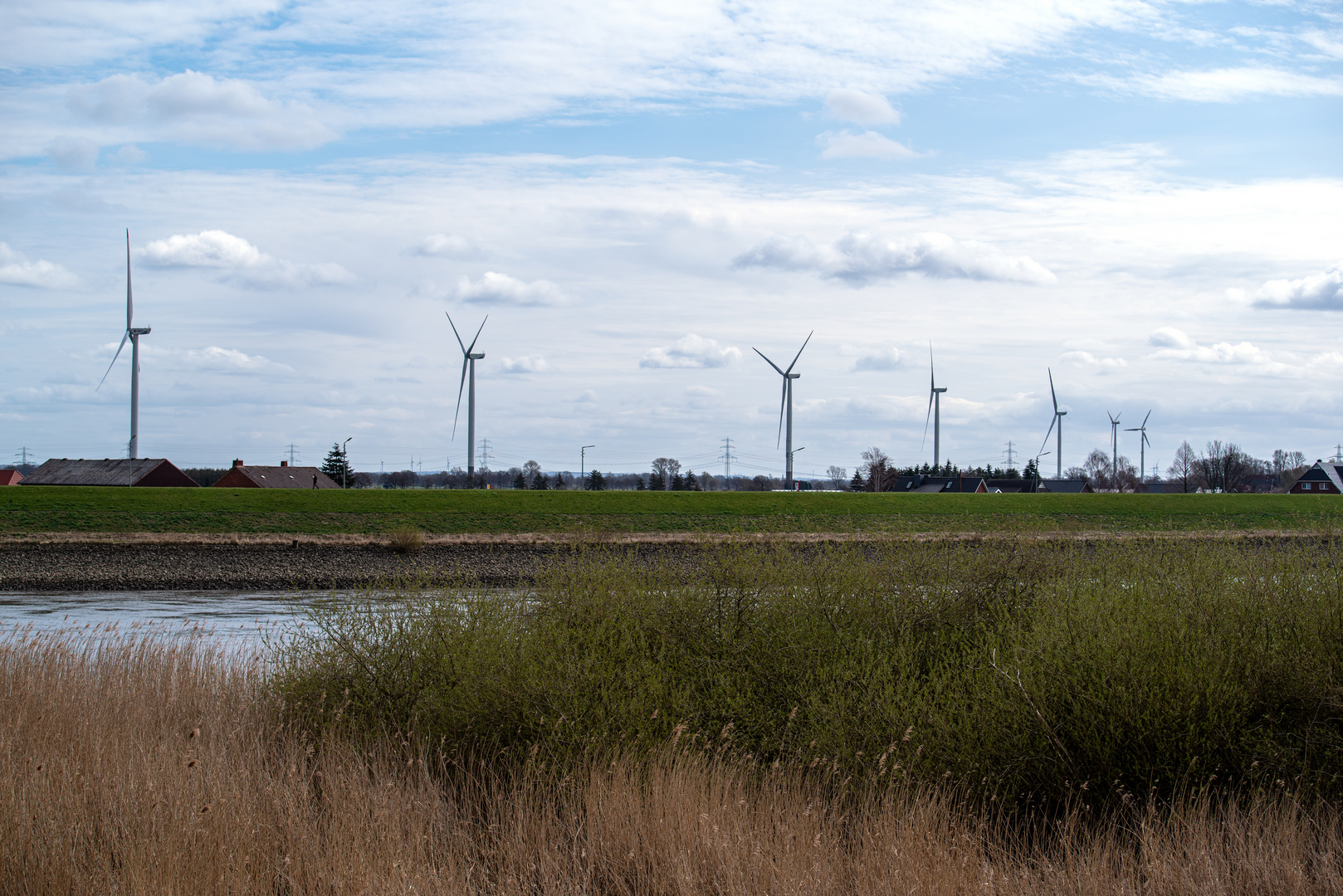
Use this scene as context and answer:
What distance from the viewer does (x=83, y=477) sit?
91.4 metres

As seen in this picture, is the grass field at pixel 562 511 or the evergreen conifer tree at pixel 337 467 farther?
the evergreen conifer tree at pixel 337 467

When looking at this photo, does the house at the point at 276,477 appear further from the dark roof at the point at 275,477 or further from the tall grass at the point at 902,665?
the tall grass at the point at 902,665

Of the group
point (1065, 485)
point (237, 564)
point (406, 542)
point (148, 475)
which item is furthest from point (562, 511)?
point (1065, 485)

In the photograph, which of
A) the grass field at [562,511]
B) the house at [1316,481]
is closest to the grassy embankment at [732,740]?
the grass field at [562,511]

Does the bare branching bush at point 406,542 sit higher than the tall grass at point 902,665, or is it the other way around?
the tall grass at point 902,665

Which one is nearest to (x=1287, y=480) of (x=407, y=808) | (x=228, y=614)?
(x=228, y=614)

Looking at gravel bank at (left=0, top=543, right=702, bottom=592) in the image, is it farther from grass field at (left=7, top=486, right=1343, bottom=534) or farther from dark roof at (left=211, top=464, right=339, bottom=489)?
dark roof at (left=211, top=464, right=339, bottom=489)

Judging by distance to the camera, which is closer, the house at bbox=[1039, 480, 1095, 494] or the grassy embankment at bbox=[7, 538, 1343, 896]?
the grassy embankment at bbox=[7, 538, 1343, 896]

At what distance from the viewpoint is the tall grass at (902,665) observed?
10.3 meters

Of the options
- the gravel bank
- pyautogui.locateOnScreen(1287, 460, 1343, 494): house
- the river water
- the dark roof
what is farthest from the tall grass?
pyautogui.locateOnScreen(1287, 460, 1343, 494): house

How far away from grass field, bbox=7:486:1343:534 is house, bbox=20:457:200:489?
1081 inches

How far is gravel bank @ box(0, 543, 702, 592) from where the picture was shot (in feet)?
131

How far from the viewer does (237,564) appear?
144 ft

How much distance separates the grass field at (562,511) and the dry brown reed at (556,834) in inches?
1574
